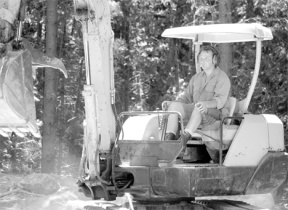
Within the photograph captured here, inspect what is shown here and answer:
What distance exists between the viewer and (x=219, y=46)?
60.0 ft

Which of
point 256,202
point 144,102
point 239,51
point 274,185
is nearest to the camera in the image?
point 274,185

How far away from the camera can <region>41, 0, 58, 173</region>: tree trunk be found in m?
20.0

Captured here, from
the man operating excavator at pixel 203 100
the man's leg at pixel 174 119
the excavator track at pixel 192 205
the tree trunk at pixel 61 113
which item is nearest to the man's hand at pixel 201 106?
the man operating excavator at pixel 203 100

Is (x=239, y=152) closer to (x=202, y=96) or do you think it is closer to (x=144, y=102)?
(x=202, y=96)

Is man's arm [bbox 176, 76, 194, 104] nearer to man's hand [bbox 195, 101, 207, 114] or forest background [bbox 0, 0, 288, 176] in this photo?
man's hand [bbox 195, 101, 207, 114]

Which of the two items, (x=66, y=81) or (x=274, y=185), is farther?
(x=66, y=81)

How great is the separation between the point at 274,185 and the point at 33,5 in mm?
13233

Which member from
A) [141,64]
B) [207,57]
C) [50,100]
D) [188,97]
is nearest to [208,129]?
[188,97]

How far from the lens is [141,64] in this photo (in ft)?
83.7

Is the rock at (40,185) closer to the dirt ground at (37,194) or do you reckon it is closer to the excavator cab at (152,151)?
the dirt ground at (37,194)

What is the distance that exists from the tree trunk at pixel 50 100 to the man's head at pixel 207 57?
33.7 feet

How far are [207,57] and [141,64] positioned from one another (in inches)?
613

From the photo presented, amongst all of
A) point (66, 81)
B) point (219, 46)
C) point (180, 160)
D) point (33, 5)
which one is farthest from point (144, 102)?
point (180, 160)

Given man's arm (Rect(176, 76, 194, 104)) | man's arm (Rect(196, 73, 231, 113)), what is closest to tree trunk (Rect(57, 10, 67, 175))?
man's arm (Rect(176, 76, 194, 104))
